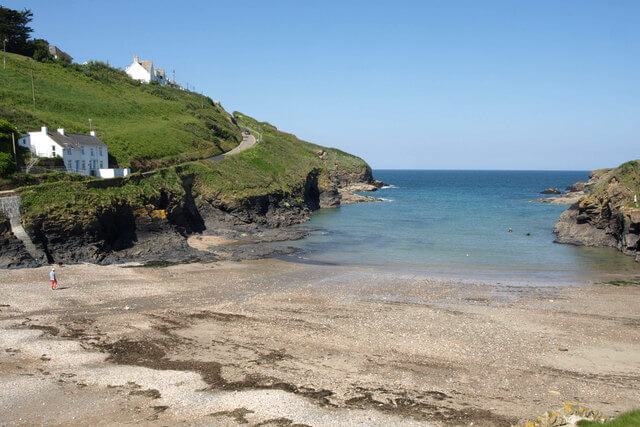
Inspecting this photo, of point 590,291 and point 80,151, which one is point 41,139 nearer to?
point 80,151

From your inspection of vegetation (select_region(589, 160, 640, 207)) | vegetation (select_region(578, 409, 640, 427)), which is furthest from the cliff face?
vegetation (select_region(578, 409, 640, 427))

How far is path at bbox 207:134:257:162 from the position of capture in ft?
254

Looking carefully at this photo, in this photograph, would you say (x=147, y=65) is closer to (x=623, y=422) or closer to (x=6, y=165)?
(x=6, y=165)

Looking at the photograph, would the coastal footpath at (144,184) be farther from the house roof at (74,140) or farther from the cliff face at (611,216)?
the cliff face at (611,216)

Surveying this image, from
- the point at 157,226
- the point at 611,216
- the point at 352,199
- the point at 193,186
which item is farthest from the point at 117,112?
the point at 611,216

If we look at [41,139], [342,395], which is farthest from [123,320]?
→ [41,139]

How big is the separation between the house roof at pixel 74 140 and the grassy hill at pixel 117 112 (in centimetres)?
441

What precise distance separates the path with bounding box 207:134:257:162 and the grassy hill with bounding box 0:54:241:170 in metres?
1.37

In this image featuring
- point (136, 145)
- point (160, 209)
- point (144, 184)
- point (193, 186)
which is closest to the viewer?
point (160, 209)

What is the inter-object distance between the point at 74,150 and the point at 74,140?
1.56m

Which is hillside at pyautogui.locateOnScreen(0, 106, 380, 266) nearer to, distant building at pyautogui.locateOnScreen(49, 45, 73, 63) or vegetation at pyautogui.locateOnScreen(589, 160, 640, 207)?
vegetation at pyautogui.locateOnScreen(589, 160, 640, 207)

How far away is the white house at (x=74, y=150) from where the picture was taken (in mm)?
49094

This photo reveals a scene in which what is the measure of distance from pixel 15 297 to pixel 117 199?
698 inches

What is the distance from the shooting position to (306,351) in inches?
898
